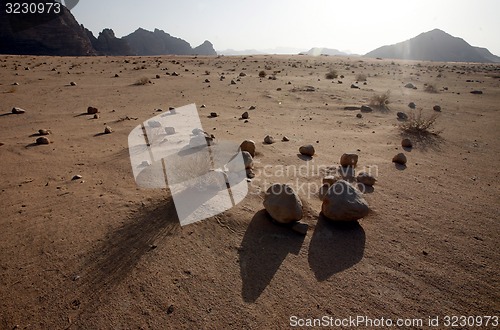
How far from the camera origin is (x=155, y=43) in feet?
266

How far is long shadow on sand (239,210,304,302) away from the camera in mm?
2182

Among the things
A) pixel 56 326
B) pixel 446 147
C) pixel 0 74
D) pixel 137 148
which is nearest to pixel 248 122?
pixel 137 148

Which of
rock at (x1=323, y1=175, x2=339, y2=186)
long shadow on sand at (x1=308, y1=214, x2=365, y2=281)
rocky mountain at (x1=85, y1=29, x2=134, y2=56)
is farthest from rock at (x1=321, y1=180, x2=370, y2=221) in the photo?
rocky mountain at (x1=85, y1=29, x2=134, y2=56)

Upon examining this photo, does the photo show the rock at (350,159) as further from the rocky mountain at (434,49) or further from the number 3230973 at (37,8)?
the rocky mountain at (434,49)

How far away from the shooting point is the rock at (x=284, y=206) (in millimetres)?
2688

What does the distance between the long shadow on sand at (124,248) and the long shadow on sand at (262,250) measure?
0.73 meters

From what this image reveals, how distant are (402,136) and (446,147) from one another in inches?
30.7

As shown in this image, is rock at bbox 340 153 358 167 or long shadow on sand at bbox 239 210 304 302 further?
rock at bbox 340 153 358 167

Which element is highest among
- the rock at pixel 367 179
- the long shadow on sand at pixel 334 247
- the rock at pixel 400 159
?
the rock at pixel 400 159

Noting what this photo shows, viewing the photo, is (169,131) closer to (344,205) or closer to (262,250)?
(262,250)

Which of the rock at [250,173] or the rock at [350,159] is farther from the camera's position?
the rock at [350,159]

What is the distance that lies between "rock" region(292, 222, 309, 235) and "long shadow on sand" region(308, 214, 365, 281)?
99 millimetres

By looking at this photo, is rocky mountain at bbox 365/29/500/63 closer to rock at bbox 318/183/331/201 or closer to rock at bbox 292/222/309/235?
rock at bbox 318/183/331/201

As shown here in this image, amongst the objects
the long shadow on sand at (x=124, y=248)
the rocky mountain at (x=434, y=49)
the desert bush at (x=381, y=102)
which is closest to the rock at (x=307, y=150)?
the long shadow on sand at (x=124, y=248)
